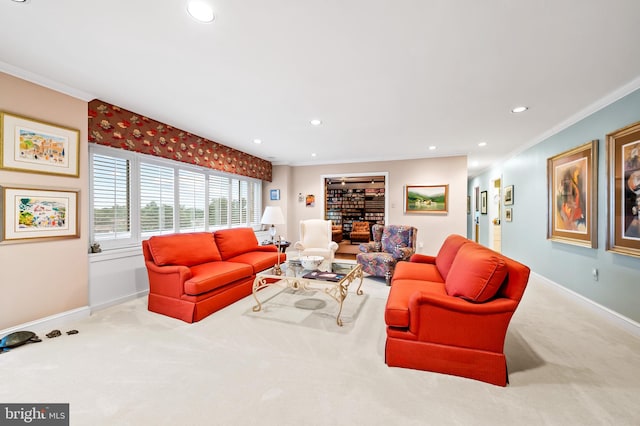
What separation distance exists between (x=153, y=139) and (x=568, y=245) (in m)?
6.05

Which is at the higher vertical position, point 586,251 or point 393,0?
point 393,0

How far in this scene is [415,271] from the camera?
3191 mm

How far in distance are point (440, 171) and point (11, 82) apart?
6.44 metres

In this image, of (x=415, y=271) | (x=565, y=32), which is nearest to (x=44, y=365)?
(x=415, y=271)

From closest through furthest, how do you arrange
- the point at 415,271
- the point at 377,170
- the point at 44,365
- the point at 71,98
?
the point at 44,365 < the point at 71,98 < the point at 415,271 < the point at 377,170

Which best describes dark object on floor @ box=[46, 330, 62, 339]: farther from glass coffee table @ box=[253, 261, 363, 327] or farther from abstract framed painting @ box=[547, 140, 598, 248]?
abstract framed painting @ box=[547, 140, 598, 248]

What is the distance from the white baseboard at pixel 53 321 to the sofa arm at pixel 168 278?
2.26 feet

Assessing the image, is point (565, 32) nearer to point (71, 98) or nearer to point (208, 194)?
point (71, 98)

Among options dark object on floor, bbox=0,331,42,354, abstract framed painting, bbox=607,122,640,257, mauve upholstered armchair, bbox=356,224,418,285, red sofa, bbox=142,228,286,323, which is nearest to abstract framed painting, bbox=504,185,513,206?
mauve upholstered armchair, bbox=356,224,418,285

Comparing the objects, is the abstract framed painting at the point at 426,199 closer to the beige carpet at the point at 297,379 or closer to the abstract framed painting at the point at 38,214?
the beige carpet at the point at 297,379

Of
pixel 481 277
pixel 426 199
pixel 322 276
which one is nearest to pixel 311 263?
pixel 322 276

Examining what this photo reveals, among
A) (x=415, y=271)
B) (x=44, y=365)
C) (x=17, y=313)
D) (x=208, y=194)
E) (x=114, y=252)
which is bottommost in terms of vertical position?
(x=44, y=365)

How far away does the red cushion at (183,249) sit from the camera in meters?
3.12

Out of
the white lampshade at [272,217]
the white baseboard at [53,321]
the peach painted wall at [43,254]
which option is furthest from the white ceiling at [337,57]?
the white baseboard at [53,321]
